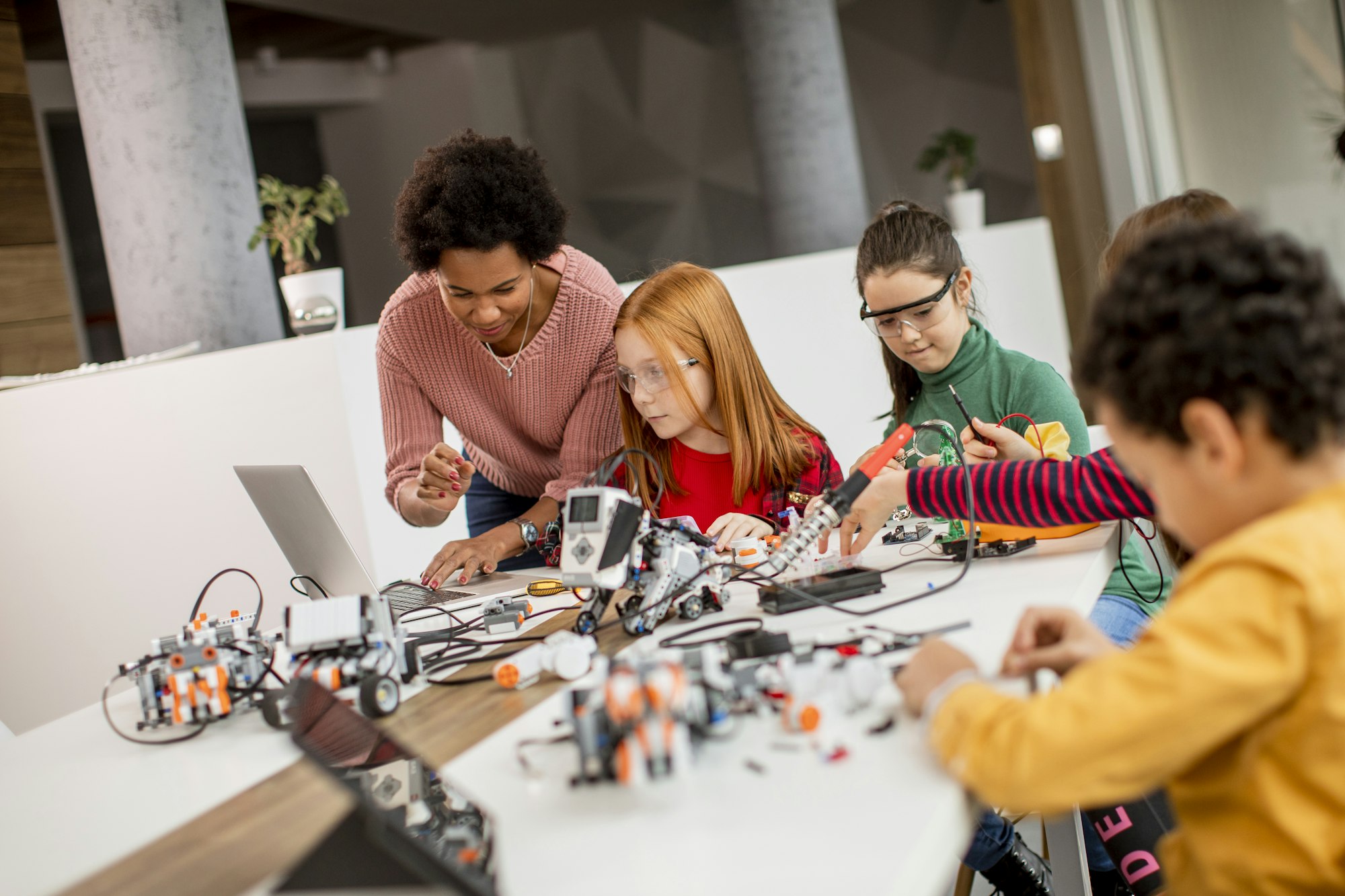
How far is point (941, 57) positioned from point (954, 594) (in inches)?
242

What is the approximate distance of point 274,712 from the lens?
1.14 m

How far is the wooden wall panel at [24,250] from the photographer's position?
3.53m

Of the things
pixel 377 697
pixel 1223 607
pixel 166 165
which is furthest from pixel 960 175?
pixel 1223 607

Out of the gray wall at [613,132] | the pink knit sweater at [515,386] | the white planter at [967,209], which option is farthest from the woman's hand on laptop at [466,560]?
the gray wall at [613,132]

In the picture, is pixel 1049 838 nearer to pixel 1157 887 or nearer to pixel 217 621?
pixel 1157 887

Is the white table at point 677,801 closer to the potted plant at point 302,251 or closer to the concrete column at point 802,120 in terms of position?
the potted plant at point 302,251

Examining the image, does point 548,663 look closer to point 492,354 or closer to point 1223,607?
point 1223,607

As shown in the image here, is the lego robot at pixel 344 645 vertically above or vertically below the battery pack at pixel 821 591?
above

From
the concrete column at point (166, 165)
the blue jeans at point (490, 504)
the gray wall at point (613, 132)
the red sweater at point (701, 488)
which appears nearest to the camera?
the red sweater at point (701, 488)

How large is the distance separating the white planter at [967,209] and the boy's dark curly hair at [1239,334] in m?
3.41

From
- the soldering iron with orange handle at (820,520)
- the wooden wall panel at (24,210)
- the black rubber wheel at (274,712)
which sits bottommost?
the black rubber wheel at (274,712)

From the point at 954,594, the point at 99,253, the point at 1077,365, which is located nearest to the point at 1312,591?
the point at 1077,365

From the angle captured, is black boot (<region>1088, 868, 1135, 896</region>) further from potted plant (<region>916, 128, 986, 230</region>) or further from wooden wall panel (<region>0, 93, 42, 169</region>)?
wooden wall panel (<region>0, 93, 42, 169</region>)

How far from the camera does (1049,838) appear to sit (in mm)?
1461
